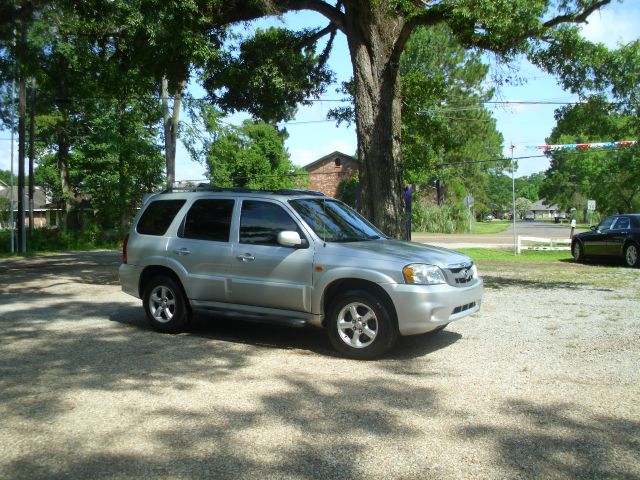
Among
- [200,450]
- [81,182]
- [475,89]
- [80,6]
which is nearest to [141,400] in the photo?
[200,450]

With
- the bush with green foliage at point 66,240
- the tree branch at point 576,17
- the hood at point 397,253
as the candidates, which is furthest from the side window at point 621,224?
the bush with green foliage at point 66,240

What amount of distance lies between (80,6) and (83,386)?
37.3 feet

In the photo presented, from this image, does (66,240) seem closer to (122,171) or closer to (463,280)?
(122,171)

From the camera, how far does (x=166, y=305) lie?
8062mm

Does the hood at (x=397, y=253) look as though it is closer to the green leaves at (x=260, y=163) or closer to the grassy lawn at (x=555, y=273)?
the grassy lawn at (x=555, y=273)

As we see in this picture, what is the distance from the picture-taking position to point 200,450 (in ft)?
13.3

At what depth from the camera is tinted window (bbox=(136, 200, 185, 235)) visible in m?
8.23

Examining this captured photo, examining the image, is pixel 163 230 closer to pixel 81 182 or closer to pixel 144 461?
pixel 144 461

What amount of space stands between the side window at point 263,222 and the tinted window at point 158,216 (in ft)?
3.79

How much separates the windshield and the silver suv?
2 centimetres

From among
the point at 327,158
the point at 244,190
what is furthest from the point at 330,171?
the point at 244,190

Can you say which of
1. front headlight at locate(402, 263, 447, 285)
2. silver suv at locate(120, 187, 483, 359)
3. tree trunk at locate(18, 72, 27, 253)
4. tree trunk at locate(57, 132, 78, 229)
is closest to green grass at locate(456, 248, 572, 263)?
silver suv at locate(120, 187, 483, 359)

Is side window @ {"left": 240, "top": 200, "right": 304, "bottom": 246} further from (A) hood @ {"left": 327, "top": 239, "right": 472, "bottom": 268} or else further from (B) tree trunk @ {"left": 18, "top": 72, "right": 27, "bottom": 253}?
(B) tree trunk @ {"left": 18, "top": 72, "right": 27, "bottom": 253}

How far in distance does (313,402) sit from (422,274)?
77.8 inches
